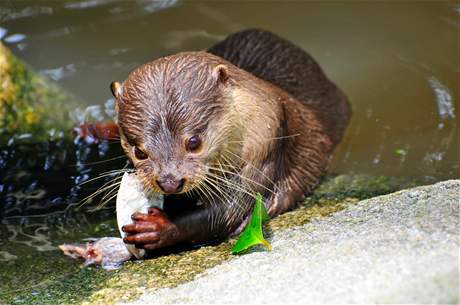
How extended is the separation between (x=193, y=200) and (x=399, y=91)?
187 centimetres

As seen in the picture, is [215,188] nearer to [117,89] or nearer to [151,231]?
[151,231]

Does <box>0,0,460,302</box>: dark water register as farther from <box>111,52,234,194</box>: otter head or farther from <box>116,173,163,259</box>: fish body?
<box>111,52,234,194</box>: otter head

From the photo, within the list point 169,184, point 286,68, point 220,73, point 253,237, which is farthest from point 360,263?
point 286,68

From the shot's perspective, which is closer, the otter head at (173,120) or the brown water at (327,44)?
the otter head at (173,120)

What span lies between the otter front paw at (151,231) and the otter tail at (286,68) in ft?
3.58

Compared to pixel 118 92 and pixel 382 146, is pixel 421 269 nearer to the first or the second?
pixel 118 92

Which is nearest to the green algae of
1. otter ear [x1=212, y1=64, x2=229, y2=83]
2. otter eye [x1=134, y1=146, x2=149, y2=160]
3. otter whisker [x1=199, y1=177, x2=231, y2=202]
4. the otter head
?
otter whisker [x1=199, y1=177, x2=231, y2=202]

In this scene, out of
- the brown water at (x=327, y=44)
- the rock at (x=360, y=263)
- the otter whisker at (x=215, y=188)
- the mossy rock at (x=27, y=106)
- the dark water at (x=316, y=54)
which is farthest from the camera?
the brown water at (x=327, y=44)

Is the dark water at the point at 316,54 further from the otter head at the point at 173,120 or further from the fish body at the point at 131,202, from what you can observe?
the otter head at the point at 173,120

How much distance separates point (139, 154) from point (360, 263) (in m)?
0.95

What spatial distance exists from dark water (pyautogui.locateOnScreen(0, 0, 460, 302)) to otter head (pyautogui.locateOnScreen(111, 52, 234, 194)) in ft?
2.58

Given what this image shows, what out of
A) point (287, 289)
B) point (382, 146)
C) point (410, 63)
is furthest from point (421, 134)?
point (287, 289)

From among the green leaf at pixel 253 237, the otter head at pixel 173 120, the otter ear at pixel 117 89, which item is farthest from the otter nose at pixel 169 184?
the otter ear at pixel 117 89

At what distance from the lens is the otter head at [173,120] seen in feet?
9.00
